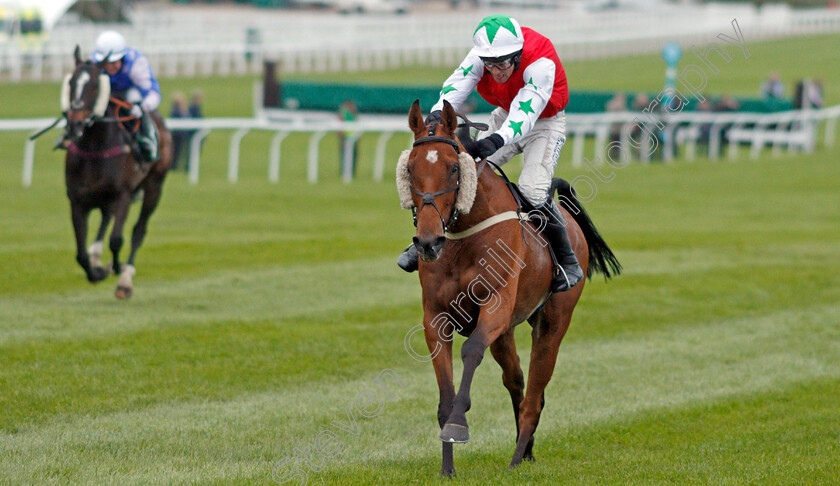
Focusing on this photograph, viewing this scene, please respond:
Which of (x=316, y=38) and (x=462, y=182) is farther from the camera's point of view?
(x=316, y=38)

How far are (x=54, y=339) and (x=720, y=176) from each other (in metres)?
16.8

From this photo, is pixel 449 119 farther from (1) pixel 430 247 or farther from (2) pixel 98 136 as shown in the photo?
(2) pixel 98 136

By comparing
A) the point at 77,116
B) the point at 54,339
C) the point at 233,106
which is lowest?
the point at 233,106

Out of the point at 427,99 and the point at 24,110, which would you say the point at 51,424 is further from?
the point at 24,110

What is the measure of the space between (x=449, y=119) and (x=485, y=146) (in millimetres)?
310

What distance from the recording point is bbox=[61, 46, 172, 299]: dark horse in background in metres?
9.38

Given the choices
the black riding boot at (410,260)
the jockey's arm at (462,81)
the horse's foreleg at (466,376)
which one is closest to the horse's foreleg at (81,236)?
the black riding boot at (410,260)

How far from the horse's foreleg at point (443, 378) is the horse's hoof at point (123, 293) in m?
5.16

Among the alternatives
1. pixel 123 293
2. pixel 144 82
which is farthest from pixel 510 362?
pixel 144 82

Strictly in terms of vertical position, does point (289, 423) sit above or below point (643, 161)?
above

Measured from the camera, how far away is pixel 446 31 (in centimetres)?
4378

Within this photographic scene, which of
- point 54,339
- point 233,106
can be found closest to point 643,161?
point 233,106

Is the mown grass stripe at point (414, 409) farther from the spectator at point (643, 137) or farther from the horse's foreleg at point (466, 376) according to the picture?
the spectator at point (643, 137)

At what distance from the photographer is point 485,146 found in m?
5.26
